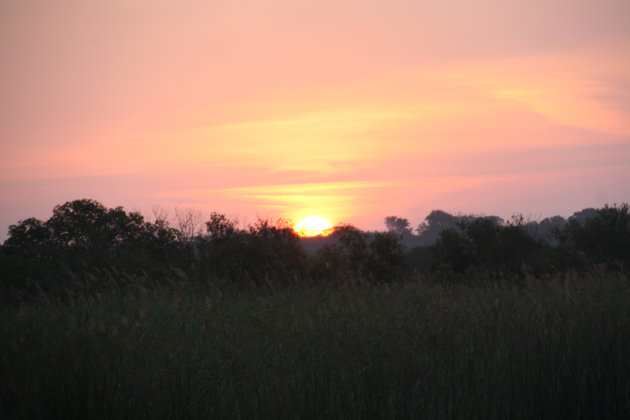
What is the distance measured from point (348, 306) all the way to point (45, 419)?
23.7 ft

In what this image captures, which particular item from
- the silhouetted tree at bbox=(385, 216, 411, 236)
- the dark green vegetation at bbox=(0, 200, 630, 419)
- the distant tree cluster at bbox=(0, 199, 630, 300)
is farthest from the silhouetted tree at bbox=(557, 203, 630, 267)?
the silhouetted tree at bbox=(385, 216, 411, 236)

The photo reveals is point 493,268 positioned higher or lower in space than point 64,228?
lower

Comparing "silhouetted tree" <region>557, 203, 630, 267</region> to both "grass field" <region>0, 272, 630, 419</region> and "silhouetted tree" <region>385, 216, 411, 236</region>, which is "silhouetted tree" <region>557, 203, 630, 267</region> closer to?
"grass field" <region>0, 272, 630, 419</region>

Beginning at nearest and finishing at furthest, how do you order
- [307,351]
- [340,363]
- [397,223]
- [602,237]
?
[340,363]
[307,351]
[602,237]
[397,223]

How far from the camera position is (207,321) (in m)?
11.8

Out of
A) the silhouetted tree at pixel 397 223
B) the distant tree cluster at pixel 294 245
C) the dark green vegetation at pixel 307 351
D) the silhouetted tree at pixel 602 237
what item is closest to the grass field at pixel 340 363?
the dark green vegetation at pixel 307 351

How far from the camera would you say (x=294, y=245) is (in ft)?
75.0

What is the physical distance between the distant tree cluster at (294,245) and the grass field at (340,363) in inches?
362

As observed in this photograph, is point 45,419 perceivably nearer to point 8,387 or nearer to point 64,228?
point 8,387

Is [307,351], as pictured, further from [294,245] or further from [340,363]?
[294,245]

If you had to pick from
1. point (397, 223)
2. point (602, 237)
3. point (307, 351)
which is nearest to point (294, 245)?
point (602, 237)

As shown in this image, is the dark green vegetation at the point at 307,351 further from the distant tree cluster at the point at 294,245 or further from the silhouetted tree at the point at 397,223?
the silhouetted tree at the point at 397,223

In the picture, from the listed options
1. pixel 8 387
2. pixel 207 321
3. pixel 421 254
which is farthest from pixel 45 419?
pixel 421 254

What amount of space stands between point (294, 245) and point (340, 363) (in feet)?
50.5
